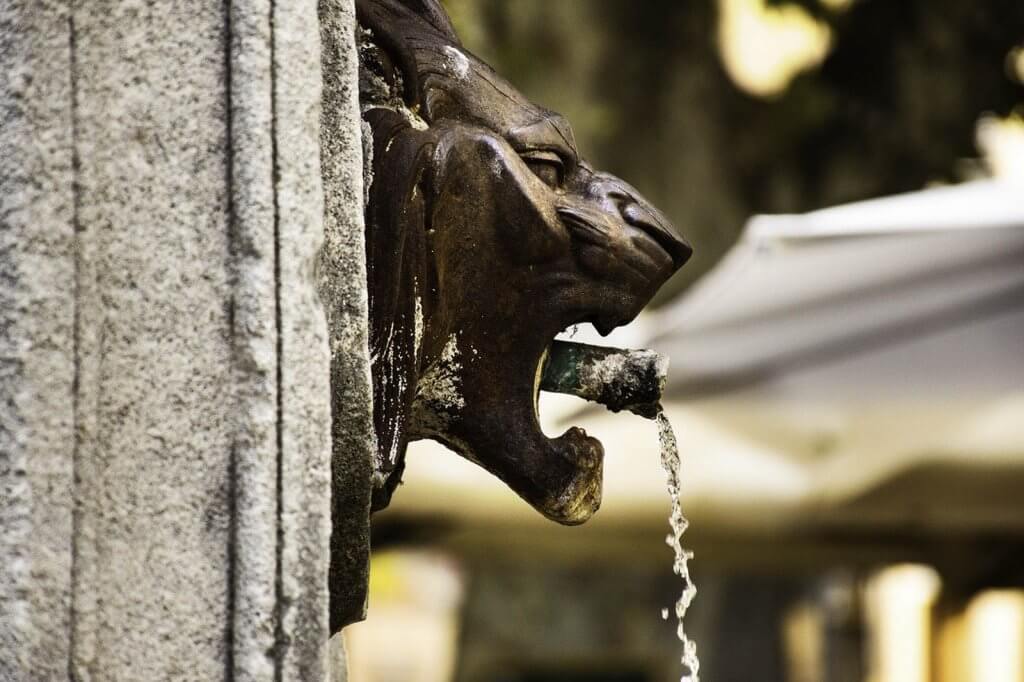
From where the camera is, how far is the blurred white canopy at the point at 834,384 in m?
3.12

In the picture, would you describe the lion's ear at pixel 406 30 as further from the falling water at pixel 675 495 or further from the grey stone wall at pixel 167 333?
the falling water at pixel 675 495

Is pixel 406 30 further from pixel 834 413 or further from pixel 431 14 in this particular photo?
pixel 834 413

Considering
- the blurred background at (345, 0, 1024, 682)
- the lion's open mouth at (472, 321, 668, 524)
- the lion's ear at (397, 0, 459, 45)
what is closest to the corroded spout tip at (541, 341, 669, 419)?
the lion's open mouth at (472, 321, 668, 524)

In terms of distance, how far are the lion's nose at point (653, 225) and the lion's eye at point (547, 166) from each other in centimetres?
5

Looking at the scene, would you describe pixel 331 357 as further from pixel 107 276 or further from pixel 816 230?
pixel 816 230

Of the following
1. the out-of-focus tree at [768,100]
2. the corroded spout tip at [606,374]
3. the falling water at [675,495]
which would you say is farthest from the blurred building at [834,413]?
the out-of-focus tree at [768,100]

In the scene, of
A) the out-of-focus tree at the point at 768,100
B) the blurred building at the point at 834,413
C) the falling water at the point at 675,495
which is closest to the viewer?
the falling water at the point at 675,495

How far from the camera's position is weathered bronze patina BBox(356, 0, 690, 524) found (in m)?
1.11

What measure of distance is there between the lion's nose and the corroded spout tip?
0.27 ft

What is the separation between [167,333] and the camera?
97cm

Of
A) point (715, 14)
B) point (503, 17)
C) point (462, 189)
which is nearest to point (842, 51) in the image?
point (715, 14)

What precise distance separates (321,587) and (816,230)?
7.61 feet

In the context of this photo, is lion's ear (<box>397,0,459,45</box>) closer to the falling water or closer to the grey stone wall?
the grey stone wall

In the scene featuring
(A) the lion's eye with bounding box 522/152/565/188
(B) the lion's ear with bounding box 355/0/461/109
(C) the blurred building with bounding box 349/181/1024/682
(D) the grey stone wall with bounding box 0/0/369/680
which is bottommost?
(D) the grey stone wall with bounding box 0/0/369/680
